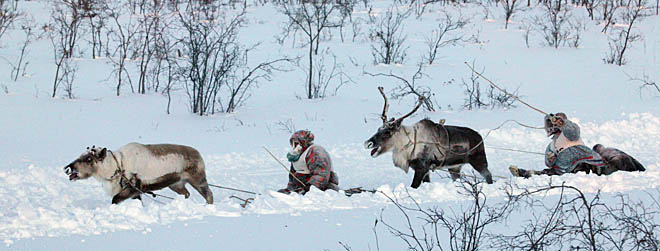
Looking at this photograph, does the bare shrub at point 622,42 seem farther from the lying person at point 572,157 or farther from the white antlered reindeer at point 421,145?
the white antlered reindeer at point 421,145

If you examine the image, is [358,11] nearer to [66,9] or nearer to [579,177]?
[66,9]

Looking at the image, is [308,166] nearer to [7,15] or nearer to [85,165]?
[85,165]

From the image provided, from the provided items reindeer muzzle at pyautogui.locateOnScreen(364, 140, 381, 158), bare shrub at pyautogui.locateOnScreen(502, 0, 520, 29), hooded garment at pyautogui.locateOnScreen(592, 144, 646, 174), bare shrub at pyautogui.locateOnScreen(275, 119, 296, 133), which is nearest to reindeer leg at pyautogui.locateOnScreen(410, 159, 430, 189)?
reindeer muzzle at pyautogui.locateOnScreen(364, 140, 381, 158)

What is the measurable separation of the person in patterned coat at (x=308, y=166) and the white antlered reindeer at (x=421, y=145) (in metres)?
0.64

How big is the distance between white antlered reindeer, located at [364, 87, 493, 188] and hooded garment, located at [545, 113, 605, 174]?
0.89 m

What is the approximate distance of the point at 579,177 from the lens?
8.27 m

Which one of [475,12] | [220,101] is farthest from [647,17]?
[220,101]

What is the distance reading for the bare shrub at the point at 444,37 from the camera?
816 inches

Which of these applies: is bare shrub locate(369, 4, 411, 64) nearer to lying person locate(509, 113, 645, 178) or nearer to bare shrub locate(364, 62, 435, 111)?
bare shrub locate(364, 62, 435, 111)

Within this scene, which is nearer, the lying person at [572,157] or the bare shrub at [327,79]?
the lying person at [572,157]

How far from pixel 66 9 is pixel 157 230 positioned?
18.2 meters

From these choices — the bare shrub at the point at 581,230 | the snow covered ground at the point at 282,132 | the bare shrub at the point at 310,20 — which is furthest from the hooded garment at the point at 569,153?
the bare shrub at the point at 310,20

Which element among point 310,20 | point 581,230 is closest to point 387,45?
point 310,20

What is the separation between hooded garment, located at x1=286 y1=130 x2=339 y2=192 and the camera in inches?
328
